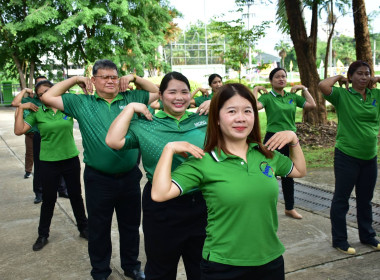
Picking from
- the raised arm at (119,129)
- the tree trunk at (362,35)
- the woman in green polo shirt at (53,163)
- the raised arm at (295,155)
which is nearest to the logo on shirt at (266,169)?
the raised arm at (295,155)

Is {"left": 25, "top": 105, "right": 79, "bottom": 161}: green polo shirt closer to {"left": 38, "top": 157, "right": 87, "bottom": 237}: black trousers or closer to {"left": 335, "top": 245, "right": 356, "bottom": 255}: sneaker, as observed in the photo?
{"left": 38, "top": 157, "right": 87, "bottom": 237}: black trousers

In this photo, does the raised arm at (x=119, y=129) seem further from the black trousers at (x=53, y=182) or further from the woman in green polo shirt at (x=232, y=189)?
the black trousers at (x=53, y=182)

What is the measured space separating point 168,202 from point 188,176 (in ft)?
2.28

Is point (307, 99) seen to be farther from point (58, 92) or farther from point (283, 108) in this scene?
point (58, 92)

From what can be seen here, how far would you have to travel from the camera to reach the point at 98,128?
3.56m

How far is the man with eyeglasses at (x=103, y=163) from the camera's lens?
3566 millimetres

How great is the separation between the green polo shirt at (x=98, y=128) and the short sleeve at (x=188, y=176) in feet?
4.95

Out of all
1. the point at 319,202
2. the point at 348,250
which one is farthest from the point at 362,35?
the point at 348,250

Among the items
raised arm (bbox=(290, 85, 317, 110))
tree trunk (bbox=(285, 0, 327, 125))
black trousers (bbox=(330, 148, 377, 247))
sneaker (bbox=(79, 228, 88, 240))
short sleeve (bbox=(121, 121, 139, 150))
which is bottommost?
sneaker (bbox=(79, 228, 88, 240))

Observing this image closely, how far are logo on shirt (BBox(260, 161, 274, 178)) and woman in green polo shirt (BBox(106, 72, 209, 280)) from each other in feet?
2.28

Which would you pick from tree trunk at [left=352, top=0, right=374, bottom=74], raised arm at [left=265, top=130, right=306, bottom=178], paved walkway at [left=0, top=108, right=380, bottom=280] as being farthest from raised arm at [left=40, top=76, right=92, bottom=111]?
tree trunk at [left=352, top=0, right=374, bottom=74]

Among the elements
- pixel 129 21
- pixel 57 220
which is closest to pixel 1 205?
pixel 57 220

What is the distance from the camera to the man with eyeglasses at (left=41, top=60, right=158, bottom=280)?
3.57m

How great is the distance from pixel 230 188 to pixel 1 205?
553 cm
